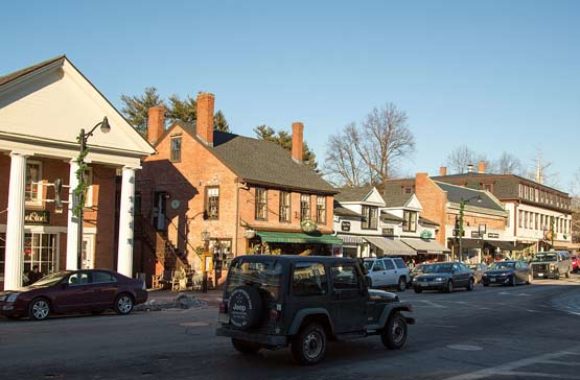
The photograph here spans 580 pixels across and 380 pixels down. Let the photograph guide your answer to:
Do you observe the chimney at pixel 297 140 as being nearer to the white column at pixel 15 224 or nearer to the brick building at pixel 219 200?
the brick building at pixel 219 200

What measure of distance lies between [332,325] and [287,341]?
981 mm

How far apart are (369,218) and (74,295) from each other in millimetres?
29606

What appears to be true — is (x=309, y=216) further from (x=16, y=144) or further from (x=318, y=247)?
(x=16, y=144)

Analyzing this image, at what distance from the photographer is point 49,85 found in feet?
88.4

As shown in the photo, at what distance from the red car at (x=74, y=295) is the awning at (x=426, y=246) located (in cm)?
3233

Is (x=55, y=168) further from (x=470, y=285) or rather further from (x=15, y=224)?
(x=470, y=285)

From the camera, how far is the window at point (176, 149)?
39.8 m

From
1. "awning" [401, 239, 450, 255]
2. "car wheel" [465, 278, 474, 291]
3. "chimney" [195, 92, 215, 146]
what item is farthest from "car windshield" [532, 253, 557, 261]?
"chimney" [195, 92, 215, 146]

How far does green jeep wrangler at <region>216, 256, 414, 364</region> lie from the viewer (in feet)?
35.4

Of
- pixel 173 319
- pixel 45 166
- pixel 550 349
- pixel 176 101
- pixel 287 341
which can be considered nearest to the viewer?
pixel 287 341

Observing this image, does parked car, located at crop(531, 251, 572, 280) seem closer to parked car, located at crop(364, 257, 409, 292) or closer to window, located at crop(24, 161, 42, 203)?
parked car, located at crop(364, 257, 409, 292)

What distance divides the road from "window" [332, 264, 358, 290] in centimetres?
127

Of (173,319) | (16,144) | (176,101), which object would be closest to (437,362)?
(173,319)

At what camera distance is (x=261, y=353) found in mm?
12328
